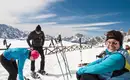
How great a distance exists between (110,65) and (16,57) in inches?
184

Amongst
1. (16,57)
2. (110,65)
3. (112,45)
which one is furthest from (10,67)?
(110,65)

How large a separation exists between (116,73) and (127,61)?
0.85 feet

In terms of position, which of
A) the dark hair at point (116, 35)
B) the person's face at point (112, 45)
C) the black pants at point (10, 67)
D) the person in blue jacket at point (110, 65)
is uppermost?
the dark hair at point (116, 35)

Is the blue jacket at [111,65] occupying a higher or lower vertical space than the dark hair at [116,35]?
lower

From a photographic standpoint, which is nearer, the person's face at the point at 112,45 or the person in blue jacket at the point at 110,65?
the person in blue jacket at the point at 110,65

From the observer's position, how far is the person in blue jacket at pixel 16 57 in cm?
661

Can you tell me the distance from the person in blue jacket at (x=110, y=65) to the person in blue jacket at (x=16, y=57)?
3714 millimetres

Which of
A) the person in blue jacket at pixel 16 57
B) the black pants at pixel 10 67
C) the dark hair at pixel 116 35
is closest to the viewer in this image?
the dark hair at pixel 116 35

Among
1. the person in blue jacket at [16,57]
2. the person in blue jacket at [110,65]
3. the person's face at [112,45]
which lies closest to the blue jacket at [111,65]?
the person in blue jacket at [110,65]

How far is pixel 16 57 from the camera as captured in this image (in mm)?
7008

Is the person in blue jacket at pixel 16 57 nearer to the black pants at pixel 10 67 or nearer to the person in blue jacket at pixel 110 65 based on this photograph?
the black pants at pixel 10 67

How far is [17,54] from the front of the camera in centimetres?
690

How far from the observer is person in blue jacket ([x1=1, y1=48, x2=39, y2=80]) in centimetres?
661

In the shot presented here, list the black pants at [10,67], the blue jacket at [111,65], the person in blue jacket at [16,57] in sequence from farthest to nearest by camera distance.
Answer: the black pants at [10,67] → the person in blue jacket at [16,57] → the blue jacket at [111,65]
